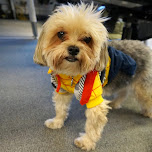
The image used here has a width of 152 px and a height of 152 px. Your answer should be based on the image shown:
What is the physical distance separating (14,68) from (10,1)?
1905 millimetres

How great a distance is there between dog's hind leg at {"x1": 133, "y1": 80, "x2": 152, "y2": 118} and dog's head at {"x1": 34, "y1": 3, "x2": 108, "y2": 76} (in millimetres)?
519

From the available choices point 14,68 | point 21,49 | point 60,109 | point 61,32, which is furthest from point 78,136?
point 21,49

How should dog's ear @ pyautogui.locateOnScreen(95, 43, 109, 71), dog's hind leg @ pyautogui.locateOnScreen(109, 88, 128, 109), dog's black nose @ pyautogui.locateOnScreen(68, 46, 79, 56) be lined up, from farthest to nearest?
dog's hind leg @ pyautogui.locateOnScreen(109, 88, 128, 109) < dog's ear @ pyautogui.locateOnScreen(95, 43, 109, 71) < dog's black nose @ pyautogui.locateOnScreen(68, 46, 79, 56)

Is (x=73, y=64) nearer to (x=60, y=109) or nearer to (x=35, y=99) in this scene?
(x=60, y=109)

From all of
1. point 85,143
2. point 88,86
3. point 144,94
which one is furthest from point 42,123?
point 144,94

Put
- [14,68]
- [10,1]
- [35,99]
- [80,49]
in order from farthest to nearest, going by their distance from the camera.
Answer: [10,1] < [14,68] < [35,99] < [80,49]

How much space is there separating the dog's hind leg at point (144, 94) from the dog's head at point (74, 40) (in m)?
0.52

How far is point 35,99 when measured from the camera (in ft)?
4.39

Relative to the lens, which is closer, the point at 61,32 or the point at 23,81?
the point at 61,32

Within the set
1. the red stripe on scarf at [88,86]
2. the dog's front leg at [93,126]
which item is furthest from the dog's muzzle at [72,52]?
the dog's front leg at [93,126]

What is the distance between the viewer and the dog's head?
0.69 meters

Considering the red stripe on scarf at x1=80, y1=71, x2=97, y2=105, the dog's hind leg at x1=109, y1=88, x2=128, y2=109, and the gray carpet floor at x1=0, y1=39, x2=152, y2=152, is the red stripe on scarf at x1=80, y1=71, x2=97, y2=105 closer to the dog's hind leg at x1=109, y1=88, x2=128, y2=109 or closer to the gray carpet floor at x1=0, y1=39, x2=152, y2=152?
the gray carpet floor at x1=0, y1=39, x2=152, y2=152

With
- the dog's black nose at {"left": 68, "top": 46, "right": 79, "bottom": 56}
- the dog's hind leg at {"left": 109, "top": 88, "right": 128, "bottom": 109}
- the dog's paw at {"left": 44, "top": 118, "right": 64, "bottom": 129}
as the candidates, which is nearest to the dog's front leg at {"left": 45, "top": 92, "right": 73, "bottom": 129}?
the dog's paw at {"left": 44, "top": 118, "right": 64, "bottom": 129}

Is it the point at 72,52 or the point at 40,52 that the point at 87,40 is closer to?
the point at 72,52
